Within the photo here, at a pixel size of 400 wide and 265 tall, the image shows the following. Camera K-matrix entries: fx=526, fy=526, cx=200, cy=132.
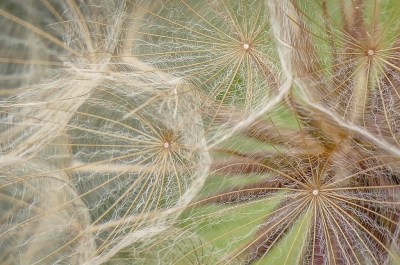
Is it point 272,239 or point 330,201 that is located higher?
point 330,201

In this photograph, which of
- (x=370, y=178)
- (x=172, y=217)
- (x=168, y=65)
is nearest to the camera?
(x=370, y=178)

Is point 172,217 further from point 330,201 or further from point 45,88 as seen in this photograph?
point 45,88

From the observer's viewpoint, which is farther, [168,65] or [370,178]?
[168,65]

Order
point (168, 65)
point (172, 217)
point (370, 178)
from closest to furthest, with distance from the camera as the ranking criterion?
point (370, 178), point (172, 217), point (168, 65)

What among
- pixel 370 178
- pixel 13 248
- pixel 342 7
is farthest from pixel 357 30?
pixel 13 248

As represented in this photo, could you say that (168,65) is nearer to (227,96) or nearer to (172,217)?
(227,96)

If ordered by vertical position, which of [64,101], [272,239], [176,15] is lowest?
[272,239]
